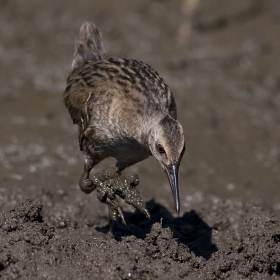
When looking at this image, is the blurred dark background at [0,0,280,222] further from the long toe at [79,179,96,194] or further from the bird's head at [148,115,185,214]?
the bird's head at [148,115,185,214]

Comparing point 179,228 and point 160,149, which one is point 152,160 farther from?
point 160,149

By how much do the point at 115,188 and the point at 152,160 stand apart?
2548 millimetres

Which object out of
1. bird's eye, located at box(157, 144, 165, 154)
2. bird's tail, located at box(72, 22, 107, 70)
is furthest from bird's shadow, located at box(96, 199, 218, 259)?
bird's tail, located at box(72, 22, 107, 70)

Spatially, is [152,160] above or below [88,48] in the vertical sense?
below

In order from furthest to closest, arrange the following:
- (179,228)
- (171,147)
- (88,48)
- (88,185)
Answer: (88,48) → (179,228) → (88,185) → (171,147)

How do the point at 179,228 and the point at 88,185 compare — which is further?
the point at 179,228

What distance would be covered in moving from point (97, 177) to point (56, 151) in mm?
2379

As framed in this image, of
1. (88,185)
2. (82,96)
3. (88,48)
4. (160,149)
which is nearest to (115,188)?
(88,185)

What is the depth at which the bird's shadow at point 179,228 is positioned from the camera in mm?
6707

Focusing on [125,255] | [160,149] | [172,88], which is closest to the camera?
[125,255]

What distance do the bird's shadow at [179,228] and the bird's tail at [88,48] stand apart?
2.02m

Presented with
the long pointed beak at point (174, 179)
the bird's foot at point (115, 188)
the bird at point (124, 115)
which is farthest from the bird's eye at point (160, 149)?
the bird's foot at point (115, 188)

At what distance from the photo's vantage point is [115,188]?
6.12m

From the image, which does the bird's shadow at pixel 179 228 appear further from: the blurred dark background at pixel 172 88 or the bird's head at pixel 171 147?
the bird's head at pixel 171 147
